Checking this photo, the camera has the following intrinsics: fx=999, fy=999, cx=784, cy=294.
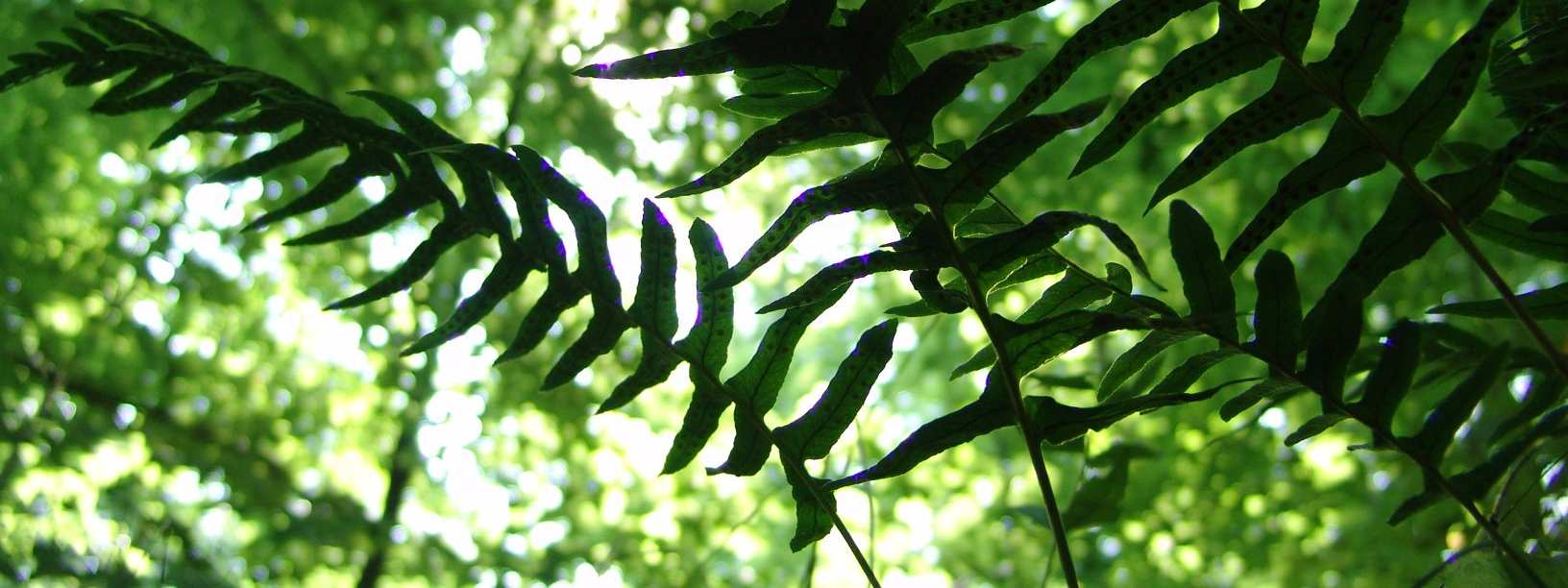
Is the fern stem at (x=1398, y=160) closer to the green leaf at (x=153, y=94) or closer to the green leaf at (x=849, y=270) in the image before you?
the green leaf at (x=849, y=270)

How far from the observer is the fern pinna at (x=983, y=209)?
1.95 feet

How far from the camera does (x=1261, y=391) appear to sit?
2.28 ft

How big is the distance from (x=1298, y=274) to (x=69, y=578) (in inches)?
107

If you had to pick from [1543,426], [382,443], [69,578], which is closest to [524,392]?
[382,443]

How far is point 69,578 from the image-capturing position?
165 cm

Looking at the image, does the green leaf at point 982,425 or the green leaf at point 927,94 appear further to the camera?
the green leaf at point 982,425

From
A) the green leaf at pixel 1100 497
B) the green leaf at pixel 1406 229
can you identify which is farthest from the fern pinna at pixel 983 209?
the green leaf at pixel 1100 497

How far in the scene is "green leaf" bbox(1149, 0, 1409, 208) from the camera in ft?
1.94

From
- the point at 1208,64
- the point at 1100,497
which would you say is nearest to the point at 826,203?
the point at 1208,64

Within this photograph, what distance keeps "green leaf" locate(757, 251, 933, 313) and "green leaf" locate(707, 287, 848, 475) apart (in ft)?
0.28

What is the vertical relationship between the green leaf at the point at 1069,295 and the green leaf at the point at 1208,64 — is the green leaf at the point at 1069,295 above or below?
below

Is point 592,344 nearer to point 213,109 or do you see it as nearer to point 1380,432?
point 213,109

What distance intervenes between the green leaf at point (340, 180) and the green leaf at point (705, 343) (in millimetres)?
266

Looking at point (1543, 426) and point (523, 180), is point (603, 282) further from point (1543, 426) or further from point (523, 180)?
point (1543, 426)
